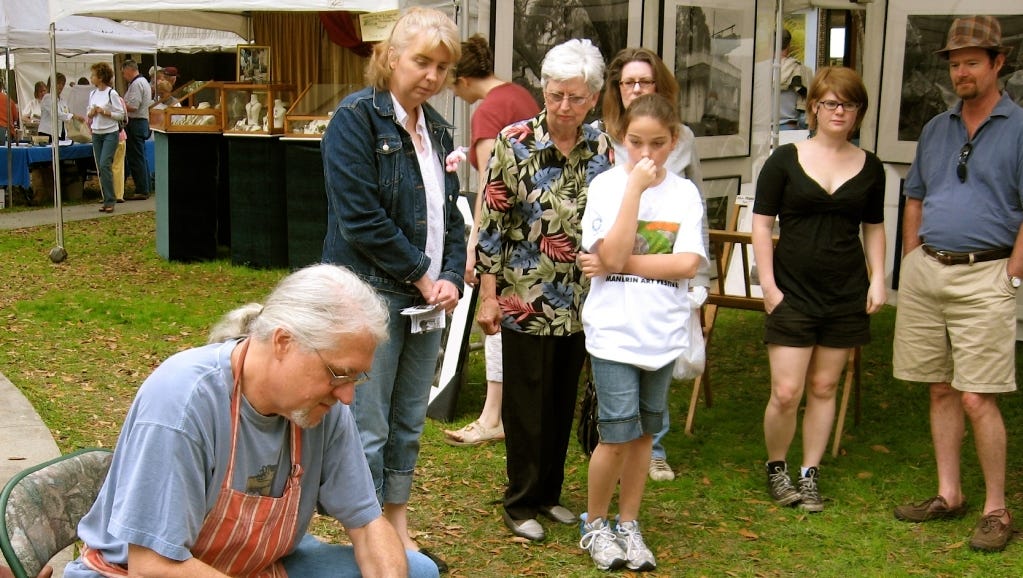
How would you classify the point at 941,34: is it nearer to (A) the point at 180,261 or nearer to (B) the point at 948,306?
(B) the point at 948,306

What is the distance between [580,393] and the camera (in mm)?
6238

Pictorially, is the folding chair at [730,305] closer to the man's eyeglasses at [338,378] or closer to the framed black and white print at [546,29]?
the framed black and white print at [546,29]

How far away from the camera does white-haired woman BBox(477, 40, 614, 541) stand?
416 cm

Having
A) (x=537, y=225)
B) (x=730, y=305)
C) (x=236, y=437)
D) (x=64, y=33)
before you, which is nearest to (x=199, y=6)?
(x=730, y=305)

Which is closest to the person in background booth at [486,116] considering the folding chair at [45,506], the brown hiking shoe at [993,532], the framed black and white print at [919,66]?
the brown hiking shoe at [993,532]

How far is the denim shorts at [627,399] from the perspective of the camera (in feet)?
12.9

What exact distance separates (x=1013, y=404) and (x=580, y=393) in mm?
2383

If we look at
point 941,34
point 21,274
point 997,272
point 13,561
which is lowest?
point 21,274

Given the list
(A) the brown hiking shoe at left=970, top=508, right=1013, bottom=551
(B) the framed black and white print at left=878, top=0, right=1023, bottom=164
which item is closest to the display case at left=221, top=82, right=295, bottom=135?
(B) the framed black and white print at left=878, top=0, right=1023, bottom=164

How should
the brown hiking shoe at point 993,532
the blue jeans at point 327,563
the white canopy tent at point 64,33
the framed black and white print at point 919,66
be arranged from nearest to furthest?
the blue jeans at point 327,563 < the brown hiking shoe at point 993,532 < the framed black and white print at point 919,66 < the white canopy tent at point 64,33

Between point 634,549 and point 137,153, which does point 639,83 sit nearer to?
point 634,549

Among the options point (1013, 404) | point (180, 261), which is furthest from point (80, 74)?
point (1013, 404)

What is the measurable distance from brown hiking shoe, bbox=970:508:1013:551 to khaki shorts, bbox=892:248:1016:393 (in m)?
0.49

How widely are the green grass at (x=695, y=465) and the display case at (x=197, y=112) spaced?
76.4 inches
